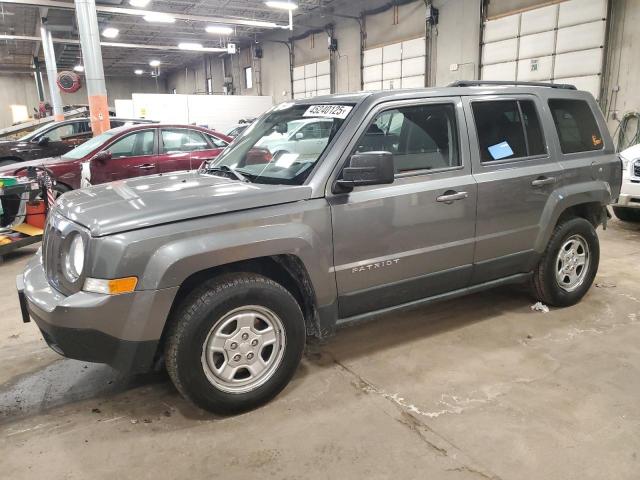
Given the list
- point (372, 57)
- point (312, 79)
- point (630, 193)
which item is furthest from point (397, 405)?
point (312, 79)

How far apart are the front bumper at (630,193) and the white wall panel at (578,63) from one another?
521 cm

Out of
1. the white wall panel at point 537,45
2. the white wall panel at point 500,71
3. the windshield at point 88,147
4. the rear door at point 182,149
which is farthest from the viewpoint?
the white wall panel at point 500,71

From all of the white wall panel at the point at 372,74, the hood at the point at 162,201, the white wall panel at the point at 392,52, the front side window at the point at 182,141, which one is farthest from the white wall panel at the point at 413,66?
the hood at the point at 162,201

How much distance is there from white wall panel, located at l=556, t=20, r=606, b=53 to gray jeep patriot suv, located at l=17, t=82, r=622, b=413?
8046mm

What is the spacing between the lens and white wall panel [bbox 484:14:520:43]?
38.5 feet

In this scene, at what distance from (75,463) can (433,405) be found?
1.83 meters

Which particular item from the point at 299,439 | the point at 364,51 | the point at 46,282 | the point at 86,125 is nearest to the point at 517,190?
the point at 299,439

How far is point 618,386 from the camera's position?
9.34 feet

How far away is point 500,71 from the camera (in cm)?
1227

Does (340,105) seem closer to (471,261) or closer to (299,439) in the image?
(471,261)

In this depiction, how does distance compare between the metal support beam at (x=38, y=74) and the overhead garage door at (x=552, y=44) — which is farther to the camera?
the metal support beam at (x=38, y=74)

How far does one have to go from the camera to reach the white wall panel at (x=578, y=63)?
34.0 feet

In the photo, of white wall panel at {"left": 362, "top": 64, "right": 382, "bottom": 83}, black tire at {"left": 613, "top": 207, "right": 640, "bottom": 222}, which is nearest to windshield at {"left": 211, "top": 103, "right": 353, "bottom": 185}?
black tire at {"left": 613, "top": 207, "right": 640, "bottom": 222}

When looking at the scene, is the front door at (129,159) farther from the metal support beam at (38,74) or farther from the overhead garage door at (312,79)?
the metal support beam at (38,74)
